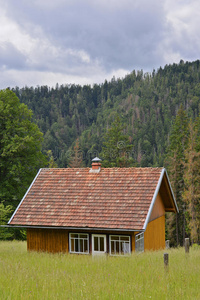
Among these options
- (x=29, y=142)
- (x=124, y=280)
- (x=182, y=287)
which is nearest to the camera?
(x=182, y=287)

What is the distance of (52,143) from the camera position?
581 feet

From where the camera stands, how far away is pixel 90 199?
64.0 ft

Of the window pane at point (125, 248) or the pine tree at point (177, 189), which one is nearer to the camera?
the window pane at point (125, 248)

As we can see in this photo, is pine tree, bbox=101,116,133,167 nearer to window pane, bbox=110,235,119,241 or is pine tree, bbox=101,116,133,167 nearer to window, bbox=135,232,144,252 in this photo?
window, bbox=135,232,144,252

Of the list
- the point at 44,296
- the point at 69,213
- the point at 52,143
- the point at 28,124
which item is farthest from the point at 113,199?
the point at 52,143

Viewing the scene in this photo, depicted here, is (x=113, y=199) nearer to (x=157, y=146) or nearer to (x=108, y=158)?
(x=108, y=158)

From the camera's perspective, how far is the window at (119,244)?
17609 mm

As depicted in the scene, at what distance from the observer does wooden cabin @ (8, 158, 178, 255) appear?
17656 millimetres

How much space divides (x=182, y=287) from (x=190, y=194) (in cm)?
3503

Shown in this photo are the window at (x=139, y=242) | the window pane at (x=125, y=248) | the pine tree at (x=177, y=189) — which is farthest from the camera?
the pine tree at (x=177, y=189)

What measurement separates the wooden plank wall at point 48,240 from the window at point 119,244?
2.58m

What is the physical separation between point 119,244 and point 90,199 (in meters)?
3.01

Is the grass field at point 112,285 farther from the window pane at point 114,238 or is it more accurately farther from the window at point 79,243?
the window at point 79,243

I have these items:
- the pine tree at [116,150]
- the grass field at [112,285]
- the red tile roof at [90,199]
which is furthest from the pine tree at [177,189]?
the grass field at [112,285]
